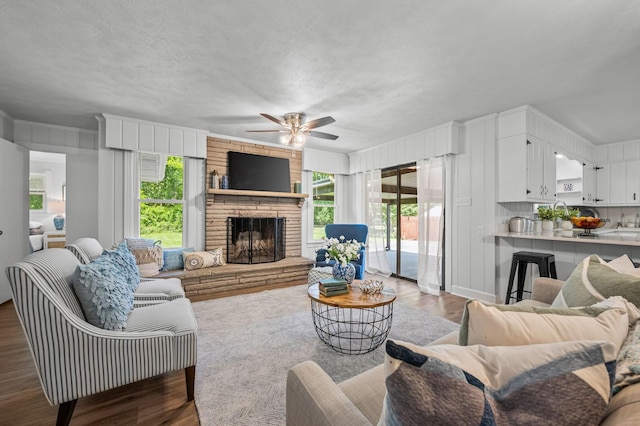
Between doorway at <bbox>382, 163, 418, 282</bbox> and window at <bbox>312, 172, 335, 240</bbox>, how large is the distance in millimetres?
1188

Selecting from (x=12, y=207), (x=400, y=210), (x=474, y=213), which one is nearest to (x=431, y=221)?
(x=474, y=213)

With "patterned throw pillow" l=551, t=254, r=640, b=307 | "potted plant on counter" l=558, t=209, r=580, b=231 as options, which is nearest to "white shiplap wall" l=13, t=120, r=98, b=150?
"patterned throw pillow" l=551, t=254, r=640, b=307

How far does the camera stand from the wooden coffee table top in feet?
7.20

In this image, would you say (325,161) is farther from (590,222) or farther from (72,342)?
(72,342)

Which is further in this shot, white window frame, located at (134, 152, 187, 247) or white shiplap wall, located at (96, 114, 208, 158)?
white window frame, located at (134, 152, 187, 247)

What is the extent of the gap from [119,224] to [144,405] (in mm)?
3028

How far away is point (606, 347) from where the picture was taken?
60 centimetres

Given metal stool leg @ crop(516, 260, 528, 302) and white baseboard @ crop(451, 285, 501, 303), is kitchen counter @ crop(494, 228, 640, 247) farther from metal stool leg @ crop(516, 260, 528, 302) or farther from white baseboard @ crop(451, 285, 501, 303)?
white baseboard @ crop(451, 285, 501, 303)

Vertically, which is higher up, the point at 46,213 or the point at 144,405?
the point at 46,213

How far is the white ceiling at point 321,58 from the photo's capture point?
184 centimetres

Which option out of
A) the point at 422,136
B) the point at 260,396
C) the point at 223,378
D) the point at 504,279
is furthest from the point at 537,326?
the point at 422,136

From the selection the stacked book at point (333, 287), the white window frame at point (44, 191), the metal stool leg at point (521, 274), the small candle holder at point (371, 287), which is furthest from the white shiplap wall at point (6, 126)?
the metal stool leg at point (521, 274)

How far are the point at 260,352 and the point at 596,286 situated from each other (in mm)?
2275

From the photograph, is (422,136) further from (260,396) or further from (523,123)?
(260,396)
